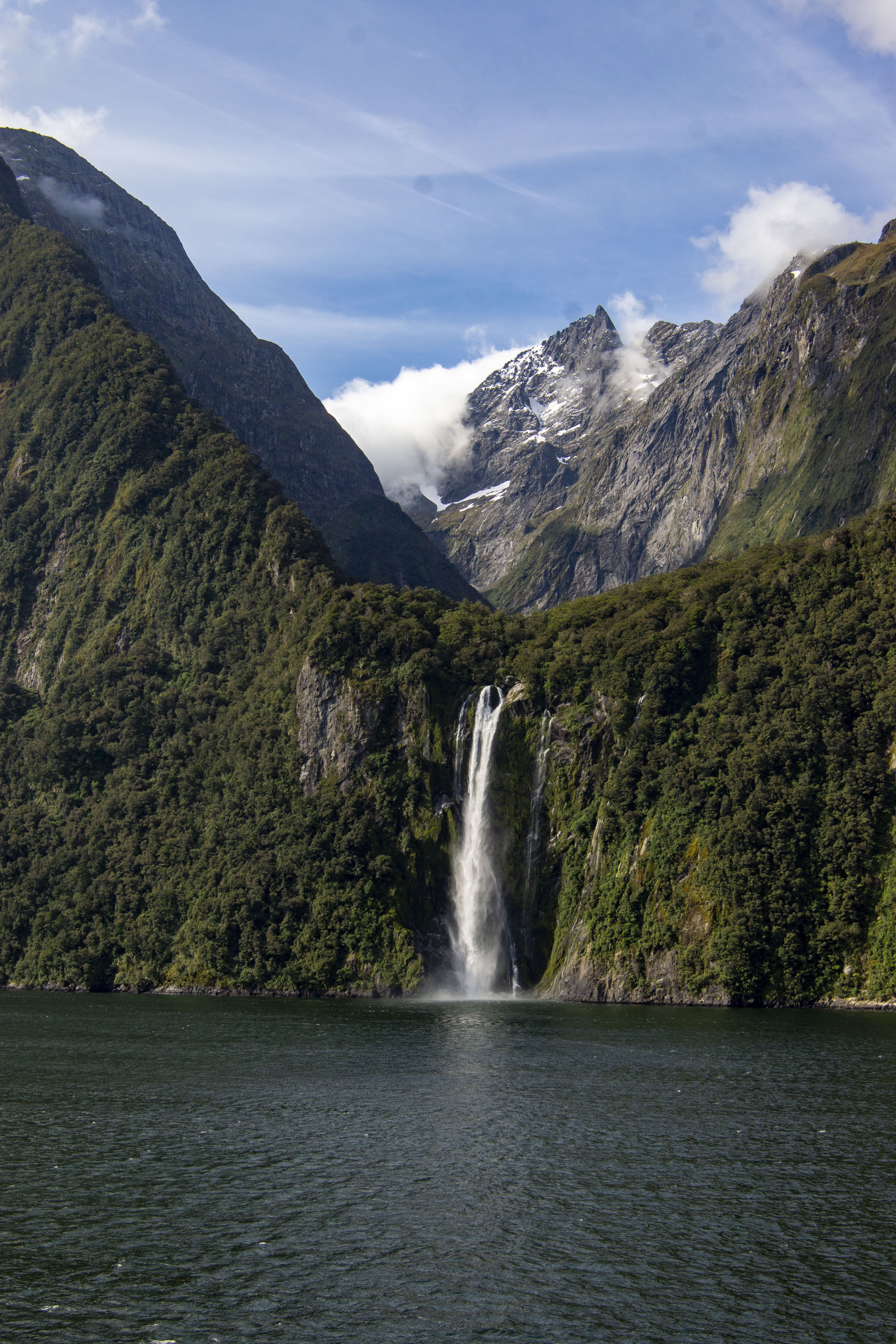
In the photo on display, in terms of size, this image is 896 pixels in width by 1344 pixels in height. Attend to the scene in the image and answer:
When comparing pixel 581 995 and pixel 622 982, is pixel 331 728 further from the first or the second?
pixel 622 982

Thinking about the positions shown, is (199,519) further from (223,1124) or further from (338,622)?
(223,1124)

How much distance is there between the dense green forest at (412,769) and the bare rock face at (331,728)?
2.09 feet

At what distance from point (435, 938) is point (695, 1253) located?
76.4 m

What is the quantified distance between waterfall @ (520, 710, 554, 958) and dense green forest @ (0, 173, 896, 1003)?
695mm

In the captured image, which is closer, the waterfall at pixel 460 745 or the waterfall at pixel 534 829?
the waterfall at pixel 534 829

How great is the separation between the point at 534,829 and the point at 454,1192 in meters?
73.2

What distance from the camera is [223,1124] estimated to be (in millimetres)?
42750

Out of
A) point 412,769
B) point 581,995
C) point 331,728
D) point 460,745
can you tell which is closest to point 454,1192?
point 581,995

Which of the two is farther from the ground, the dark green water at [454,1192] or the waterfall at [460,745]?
the waterfall at [460,745]

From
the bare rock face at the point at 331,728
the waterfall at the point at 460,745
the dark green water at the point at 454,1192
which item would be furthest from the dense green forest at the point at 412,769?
the dark green water at the point at 454,1192

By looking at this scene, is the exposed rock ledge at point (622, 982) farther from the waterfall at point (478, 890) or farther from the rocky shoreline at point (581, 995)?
the waterfall at point (478, 890)

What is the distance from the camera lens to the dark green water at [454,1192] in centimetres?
2422

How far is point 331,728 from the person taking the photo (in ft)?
382

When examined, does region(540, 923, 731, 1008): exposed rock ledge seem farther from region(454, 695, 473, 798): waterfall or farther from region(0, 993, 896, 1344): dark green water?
region(0, 993, 896, 1344): dark green water
